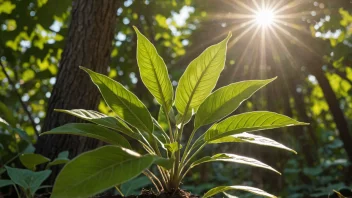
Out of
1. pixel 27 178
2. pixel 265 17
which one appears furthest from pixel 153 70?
pixel 265 17

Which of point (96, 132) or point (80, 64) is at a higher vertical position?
point (80, 64)

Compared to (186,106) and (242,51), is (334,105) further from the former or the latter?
(186,106)

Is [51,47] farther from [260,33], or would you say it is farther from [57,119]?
[260,33]

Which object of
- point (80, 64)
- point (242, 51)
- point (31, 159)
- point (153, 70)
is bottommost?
point (31, 159)

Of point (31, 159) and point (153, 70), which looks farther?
point (31, 159)

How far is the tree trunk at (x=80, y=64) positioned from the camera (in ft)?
7.16

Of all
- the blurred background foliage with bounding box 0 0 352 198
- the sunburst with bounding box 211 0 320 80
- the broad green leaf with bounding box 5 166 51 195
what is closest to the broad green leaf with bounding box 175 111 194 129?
the broad green leaf with bounding box 5 166 51 195

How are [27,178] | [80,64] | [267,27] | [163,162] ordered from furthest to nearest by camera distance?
[267,27] < [80,64] < [27,178] < [163,162]

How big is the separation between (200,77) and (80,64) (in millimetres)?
1329

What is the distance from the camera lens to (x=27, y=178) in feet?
4.60

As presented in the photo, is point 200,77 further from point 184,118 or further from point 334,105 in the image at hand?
point 334,105

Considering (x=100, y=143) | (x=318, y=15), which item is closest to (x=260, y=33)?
(x=318, y=15)

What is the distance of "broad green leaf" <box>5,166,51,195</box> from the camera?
137cm

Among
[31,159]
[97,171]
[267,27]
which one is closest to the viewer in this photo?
[97,171]
